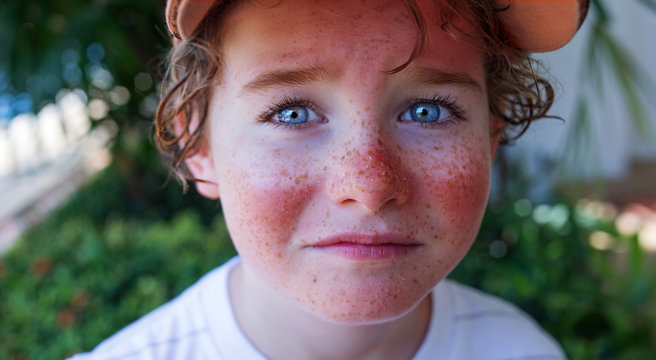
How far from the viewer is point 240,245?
1.02 m

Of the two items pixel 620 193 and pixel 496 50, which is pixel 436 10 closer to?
pixel 496 50

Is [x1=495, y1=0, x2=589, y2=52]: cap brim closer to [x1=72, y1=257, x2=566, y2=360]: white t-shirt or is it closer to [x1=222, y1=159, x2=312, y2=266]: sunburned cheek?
[x1=222, y1=159, x2=312, y2=266]: sunburned cheek

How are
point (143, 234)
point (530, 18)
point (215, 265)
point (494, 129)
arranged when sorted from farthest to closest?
point (143, 234), point (215, 265), point (494, 129), point (530, 18)

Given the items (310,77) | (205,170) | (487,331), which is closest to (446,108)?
(310,77)

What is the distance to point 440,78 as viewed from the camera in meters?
1.00

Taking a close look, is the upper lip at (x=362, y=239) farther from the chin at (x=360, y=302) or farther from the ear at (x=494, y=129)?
the ear at (x=494, y=129)

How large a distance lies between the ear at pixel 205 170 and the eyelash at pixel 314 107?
24cm

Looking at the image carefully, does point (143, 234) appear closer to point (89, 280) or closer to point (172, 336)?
point (89, 280)

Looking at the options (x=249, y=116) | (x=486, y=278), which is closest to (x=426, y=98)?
(x=249, y=116)

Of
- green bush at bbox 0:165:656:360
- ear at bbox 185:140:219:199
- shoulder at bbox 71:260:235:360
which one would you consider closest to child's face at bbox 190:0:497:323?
ear at bbox 185:140:219:199

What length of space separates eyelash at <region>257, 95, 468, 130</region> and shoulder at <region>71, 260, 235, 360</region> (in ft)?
1.57

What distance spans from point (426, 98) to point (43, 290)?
2356mm

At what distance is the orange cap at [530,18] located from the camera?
907 millimetres

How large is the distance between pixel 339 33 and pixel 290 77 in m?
0.11
